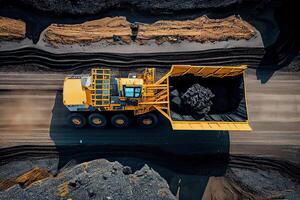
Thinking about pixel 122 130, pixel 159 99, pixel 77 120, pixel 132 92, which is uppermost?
pixel 132 92

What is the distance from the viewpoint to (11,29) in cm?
1452

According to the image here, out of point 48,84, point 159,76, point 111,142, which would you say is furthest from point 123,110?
point 48,84

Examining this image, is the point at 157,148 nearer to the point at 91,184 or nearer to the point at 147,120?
the point at 147,120

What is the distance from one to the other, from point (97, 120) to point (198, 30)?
6555 mm

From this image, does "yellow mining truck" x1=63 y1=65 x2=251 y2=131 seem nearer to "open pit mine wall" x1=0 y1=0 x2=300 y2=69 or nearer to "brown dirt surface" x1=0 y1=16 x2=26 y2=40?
"open pit mine wall" x1=0 y1=0 x2=300 y2=69

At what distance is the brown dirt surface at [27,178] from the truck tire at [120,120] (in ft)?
11.2

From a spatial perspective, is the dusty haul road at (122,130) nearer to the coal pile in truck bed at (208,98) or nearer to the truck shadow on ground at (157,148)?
the truck shadow on ground at (157,148)

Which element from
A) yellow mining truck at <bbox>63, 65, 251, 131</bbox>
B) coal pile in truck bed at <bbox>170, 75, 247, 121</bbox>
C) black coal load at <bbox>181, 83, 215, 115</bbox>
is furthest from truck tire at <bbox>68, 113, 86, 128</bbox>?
black coal load at <bbox>181, 83, 215, 115</bbox>

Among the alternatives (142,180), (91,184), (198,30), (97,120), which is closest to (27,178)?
(91,184)

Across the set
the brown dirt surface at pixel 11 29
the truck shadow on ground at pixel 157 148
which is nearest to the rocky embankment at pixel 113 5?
the brown dirt surface at pixel 11 29

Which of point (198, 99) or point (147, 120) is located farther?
point (147, 120)

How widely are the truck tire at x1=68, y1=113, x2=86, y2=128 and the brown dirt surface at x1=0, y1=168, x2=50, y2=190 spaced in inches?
88.6

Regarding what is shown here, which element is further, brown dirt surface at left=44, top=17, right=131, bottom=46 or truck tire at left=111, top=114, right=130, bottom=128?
brown dirt surface at left=44, top=17, right=131, bottom=46

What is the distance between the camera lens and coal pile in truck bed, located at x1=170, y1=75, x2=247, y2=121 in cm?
1214
